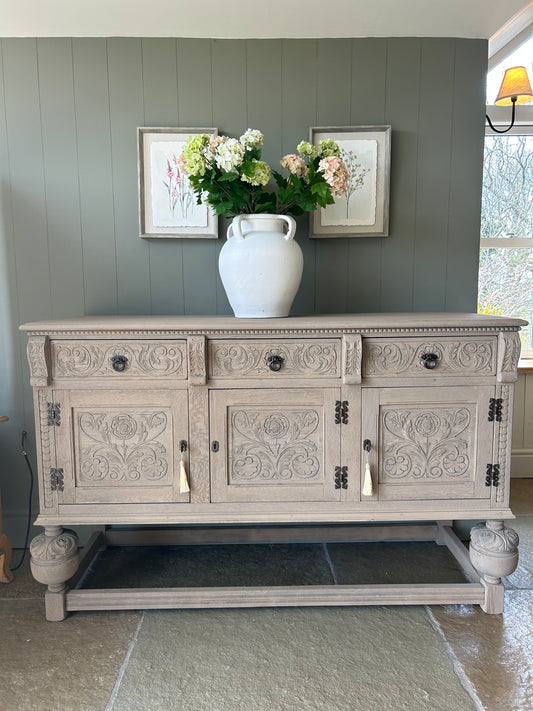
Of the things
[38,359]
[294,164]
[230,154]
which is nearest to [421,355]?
[294,164]

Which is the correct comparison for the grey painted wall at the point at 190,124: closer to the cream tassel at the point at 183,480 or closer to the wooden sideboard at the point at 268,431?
the wooden sideboard at the point at 268,431

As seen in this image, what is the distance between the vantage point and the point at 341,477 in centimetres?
171

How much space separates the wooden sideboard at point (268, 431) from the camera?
5.47 ft

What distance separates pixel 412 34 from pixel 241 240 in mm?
1255

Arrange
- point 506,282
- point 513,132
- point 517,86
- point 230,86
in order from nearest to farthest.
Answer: point 230,86, point 517,86, point 513,132, point 506,282

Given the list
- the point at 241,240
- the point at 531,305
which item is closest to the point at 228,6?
the point at 241,240

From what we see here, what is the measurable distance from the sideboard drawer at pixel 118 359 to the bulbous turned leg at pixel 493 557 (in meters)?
1.21

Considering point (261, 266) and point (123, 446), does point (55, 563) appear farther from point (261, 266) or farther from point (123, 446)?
point (261, 266)

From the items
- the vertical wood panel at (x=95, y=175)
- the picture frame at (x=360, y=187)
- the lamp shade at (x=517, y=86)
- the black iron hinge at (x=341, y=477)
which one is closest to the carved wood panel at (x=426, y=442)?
the black iron hinge at (x=341, y=477)

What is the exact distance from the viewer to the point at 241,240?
177 centimetres

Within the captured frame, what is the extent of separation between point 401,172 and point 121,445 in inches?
65.9

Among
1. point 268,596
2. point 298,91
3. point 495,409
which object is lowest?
point 268,596

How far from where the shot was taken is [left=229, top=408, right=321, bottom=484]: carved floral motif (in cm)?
170

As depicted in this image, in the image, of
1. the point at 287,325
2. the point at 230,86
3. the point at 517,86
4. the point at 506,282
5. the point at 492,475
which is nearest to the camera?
the point at 287,325
